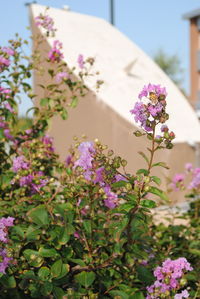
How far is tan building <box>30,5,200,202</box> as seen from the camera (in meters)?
7.39

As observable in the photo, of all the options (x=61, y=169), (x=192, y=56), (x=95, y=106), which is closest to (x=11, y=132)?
(x=61, y=169)

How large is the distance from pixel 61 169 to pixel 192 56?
1964cm

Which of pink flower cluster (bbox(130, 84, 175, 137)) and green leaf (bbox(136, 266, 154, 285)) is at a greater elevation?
pink flower cluster (bbox(130, 84, 175, 137))

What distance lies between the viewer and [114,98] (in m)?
7.64

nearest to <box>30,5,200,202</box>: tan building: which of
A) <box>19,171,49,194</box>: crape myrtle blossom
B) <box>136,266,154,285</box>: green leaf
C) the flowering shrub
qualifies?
<box>19,171,49,194</box>: crape myrtle blossom

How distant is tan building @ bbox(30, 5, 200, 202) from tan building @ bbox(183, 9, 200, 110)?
1169 centimetres

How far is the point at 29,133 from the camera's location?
3.16m

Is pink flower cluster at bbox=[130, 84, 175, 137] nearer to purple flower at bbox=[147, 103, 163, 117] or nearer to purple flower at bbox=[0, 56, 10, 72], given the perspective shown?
purple flower at bbox=[147, 103, 163, 117]

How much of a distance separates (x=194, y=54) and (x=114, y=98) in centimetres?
1470

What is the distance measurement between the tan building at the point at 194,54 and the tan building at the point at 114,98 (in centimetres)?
1169

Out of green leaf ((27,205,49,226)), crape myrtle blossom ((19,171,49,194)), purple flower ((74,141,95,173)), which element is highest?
crape myrtle blossom ((19,171,49,194))

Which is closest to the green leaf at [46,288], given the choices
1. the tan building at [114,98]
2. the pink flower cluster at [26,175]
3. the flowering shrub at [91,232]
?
the flowering shrub at [91,232]

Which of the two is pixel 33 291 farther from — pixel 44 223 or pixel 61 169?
pixel 61 169

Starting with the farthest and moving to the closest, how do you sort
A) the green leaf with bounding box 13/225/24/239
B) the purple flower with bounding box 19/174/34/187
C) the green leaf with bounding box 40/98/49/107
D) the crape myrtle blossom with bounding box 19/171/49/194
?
the green leaf with bounding box 40/98/49/107 → the purple flower with bounding box 19/174/34/187 → the crape myrtle blossom with bounding box 19/171/49/194 → the green leaf with bounding box 13/225/24/239
